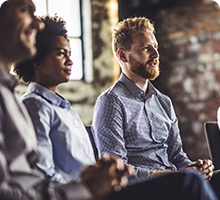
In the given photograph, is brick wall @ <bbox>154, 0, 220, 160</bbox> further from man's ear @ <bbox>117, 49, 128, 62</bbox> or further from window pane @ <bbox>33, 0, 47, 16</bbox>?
man's ear @ <bbox>117, 49, 128, 62</bbox>

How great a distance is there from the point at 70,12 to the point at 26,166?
3.05m

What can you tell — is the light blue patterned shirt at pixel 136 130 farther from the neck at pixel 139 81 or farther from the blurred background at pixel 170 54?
the blurred background at pixel 170 54

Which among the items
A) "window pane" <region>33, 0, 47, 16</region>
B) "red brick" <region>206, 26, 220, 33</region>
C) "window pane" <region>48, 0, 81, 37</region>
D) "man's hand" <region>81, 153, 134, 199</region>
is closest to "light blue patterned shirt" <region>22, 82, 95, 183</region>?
"man's hand" <region>81, 153, 134, 199</region>

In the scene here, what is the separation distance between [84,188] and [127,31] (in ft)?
4.76

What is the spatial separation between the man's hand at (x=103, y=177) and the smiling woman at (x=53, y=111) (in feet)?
1.15

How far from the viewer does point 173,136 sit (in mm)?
1961

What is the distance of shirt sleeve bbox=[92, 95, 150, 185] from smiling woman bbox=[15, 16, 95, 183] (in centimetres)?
24

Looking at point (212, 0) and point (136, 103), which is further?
point (212, 0)

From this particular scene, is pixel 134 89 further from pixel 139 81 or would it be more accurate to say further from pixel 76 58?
pixel 76 58

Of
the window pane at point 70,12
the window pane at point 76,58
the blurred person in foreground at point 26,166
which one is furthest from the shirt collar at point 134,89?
the window pane at point 70,12

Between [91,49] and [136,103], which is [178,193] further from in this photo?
[91,49]

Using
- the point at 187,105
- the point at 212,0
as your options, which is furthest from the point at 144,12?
the point at 187,105

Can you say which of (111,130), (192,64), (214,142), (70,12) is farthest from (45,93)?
(192,64)

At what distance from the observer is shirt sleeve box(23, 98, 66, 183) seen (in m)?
1.15
